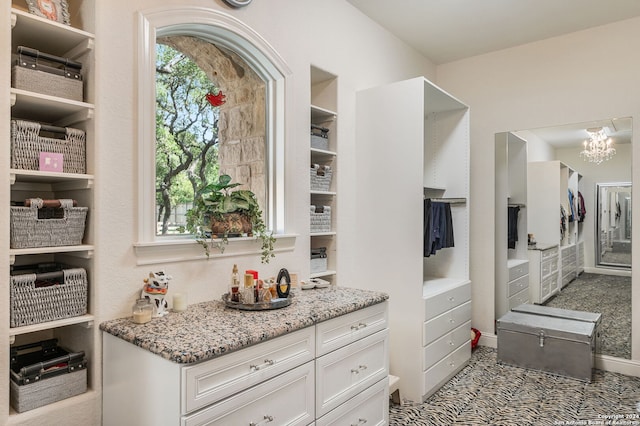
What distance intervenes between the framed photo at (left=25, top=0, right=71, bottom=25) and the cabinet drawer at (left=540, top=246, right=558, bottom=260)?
3875 millimetres

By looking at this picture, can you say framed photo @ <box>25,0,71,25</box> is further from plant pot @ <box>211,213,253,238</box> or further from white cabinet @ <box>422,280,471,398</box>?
white cabinet @ <box>422,280,471,398</box>

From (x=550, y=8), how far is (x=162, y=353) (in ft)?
11.5

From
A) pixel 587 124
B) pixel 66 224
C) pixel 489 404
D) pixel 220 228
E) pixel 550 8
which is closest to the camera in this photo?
pixel 66 224

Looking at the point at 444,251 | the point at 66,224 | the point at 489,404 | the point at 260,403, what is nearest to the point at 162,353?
the point at 260,403

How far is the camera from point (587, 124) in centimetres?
348

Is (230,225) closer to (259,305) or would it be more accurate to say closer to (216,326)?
(259,305)

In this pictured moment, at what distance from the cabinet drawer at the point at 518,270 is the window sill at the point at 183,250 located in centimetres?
249

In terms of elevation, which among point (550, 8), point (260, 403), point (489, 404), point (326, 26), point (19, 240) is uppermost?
point (550, 8)

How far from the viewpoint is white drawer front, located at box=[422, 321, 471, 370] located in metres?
2.83

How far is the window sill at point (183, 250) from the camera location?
6.11 feet

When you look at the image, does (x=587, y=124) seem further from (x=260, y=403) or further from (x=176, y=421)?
(x=176, y=421)

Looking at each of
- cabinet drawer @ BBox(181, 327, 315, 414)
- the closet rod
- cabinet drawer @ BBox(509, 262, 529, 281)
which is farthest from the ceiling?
cabinet drawer @ BBox(181, 327, 315, 414)

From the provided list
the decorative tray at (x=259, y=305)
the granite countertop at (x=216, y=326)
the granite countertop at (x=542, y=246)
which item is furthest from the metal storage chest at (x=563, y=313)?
the decorative tray at (x=259, y=305)

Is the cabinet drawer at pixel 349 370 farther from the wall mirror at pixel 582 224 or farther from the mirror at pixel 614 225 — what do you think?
the mirror at pixel 614 225
